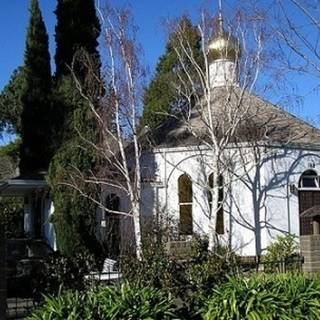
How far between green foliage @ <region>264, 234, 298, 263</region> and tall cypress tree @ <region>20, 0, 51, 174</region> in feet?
31.3

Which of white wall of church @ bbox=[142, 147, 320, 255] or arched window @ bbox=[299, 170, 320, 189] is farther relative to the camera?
arched window @ bbox=[299, 170, 320, 189]

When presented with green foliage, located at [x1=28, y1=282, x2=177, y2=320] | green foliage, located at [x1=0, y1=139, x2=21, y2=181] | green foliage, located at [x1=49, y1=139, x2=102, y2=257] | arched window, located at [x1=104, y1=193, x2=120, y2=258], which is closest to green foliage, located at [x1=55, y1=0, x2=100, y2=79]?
green foliage, located at [x1=49, y1=139, x2=102, y2=257]

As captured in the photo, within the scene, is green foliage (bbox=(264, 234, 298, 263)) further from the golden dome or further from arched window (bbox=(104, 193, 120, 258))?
the golden dome

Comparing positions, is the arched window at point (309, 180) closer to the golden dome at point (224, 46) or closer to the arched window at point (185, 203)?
the arched window at point (185, 203)

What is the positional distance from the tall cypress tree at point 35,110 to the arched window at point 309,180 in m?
9.86

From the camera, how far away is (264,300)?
7.24 m

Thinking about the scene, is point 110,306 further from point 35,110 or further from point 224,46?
point 35,110

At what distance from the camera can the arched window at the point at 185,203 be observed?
21.3m

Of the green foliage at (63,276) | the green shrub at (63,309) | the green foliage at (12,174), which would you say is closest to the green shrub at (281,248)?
the green foliage at (63,276)

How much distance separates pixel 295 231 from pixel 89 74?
9.08m

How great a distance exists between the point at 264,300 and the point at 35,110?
18.9m

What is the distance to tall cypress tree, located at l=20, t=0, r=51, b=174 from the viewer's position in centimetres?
2448

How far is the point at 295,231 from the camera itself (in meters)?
21.5

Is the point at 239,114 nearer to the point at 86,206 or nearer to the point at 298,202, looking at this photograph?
the point at 298,202
